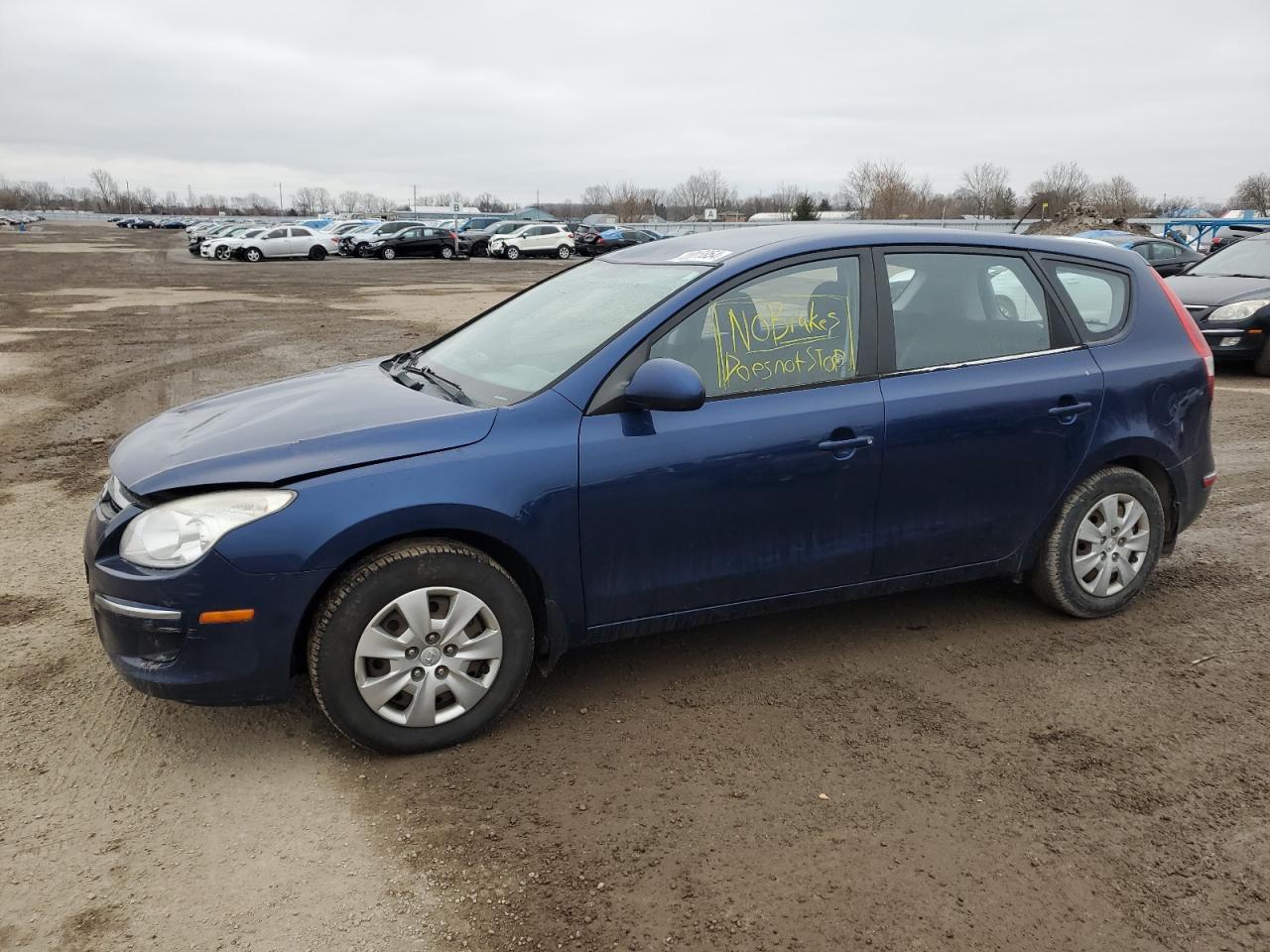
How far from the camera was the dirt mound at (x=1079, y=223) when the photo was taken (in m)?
42.9

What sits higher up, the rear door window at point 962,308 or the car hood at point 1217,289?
the rear door window at point 962,308

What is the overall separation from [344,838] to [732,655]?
1.78 m

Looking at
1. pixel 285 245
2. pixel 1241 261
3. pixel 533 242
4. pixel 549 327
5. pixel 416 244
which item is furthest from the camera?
pixel 533 242

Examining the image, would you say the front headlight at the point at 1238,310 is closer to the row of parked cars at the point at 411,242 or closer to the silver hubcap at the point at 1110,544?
the silver hubcap at the point at 1110,544

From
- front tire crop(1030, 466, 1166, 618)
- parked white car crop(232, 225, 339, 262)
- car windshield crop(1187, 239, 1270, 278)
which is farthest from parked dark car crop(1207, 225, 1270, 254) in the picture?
parked white car crop(232, 225, 339, 262)

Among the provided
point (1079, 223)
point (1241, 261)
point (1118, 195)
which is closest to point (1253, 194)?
point (1118, 195)

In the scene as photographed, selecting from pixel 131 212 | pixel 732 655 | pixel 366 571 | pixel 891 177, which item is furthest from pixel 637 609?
pixel 131 212

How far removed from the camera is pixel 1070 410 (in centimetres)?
418

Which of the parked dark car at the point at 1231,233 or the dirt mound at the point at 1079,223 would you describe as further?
the dirt mound at the point at 1079,223

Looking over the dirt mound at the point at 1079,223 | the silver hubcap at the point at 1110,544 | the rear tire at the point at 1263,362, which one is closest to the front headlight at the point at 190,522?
the silver hubcap at the point at 1110,544

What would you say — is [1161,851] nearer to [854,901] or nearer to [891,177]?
[854,901]

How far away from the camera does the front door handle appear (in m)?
3.72

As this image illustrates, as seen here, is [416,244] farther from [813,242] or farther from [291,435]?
[291,435]

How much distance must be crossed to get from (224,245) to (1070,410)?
140 feet
